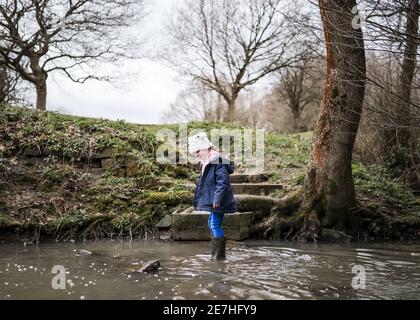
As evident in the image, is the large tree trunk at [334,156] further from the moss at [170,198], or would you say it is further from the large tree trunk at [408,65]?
→ the moss at [170,198]

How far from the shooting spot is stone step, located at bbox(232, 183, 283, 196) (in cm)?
1221

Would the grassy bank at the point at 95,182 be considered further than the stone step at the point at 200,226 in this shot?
Yes

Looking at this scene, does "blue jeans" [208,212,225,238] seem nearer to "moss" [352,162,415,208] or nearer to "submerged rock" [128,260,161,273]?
"submerged rock" [128,260,161,273]

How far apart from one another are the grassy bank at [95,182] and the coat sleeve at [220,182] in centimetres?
365

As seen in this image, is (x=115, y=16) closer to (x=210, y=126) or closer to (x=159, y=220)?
(x=210, y=126)

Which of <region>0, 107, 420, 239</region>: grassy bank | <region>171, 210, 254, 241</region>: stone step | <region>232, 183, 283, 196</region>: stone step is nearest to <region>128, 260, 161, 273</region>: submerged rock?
<region>171, 210, 254, 241</region>: stone step

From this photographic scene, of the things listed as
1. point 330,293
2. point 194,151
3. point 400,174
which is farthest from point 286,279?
point 400,174

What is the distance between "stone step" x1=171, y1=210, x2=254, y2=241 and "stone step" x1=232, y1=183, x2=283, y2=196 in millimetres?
1894

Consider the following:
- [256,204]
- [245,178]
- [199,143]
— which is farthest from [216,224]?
[245,178]

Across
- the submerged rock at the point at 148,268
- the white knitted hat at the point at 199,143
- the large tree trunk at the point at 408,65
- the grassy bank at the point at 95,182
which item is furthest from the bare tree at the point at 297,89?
the submerged rock at the point at 148,268

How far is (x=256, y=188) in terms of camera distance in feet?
40.1

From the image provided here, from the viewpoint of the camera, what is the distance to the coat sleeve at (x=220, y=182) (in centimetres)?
750
